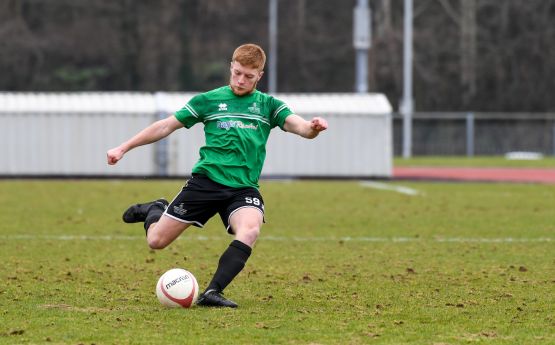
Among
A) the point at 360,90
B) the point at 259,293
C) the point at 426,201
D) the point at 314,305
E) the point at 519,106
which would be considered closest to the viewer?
the point at 314,305

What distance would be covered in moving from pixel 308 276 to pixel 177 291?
2.41 m

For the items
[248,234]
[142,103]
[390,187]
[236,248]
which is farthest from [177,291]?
[142,103]

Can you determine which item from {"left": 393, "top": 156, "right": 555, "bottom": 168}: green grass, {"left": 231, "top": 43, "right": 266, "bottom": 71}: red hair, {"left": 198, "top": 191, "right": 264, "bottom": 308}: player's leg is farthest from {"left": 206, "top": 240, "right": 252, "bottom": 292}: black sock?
{"left": 393, "top": 156, "right": 555, "bottom": 168}: green grass

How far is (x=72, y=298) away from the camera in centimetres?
859

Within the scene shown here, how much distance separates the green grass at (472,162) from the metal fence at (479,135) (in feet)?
3.06

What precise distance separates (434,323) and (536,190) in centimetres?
1707

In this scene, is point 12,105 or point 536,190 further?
point 12,105

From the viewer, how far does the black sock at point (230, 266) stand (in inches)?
318

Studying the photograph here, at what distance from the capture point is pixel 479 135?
46.3 m

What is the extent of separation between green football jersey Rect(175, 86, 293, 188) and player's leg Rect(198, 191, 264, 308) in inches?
7.4

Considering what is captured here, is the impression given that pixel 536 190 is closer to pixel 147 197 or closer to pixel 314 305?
pixel 147 197

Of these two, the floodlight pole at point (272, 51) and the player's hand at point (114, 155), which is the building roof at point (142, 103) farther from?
the floodlight pole at point (272, 51)

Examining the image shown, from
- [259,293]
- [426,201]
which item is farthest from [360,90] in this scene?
[259,293]

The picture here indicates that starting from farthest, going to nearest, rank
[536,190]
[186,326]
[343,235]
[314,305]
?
[536,190]
[343,235]
[314,305]
[186,326]
